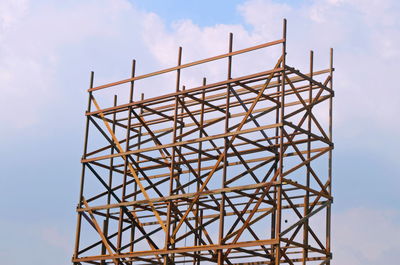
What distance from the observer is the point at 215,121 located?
130 feet

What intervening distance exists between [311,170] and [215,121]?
5.93m

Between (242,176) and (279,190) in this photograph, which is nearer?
(279,190)

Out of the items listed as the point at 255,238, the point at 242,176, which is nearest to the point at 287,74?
the point at 242,176

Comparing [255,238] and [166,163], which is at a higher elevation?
[166,163]

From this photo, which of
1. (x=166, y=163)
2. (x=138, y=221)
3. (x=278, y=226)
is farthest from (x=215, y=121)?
(x=278, y=226)

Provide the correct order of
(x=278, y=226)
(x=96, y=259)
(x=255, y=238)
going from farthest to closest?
(x=96, y=259)
(x=255, y=238)
(x=278, y=226)

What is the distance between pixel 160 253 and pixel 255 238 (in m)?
3.83

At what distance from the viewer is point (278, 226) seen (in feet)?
106

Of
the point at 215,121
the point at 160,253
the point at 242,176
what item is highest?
the point at 215,121

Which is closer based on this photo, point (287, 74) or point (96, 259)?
point (287, 74)

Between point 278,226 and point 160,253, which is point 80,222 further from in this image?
point 278,226

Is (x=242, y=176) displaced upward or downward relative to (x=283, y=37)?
downward

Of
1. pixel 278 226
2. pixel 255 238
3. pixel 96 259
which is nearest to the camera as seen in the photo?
pixel 278 226
